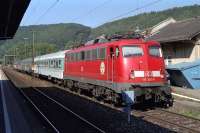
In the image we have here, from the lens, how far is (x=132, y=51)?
1958cm

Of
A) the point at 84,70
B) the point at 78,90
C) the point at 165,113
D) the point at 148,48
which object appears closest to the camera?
the point at 165,113

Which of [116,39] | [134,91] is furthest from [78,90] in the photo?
[134,91]

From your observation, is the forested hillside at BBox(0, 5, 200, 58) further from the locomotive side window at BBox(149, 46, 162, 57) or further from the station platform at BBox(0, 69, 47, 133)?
the locomotive side window at BBox(149, 46, 162, 57)

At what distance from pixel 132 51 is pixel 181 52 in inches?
519

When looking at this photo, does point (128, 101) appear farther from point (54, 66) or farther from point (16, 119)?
point (54, 66)

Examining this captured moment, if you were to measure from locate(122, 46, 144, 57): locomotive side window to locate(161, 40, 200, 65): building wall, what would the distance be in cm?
1180

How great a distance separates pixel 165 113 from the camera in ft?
59.7

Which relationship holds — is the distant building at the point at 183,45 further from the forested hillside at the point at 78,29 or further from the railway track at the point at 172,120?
the railway track at the point at 172,120

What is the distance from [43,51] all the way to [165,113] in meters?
112

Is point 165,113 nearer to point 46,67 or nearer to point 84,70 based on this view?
point 84,70

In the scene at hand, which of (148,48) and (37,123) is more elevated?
(148,48)

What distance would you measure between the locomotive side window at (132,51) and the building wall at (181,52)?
38.7 feet

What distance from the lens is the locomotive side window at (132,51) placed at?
63.8ft

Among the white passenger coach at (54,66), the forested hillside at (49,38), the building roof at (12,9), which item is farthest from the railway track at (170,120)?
the forested hillside at (49,38)
